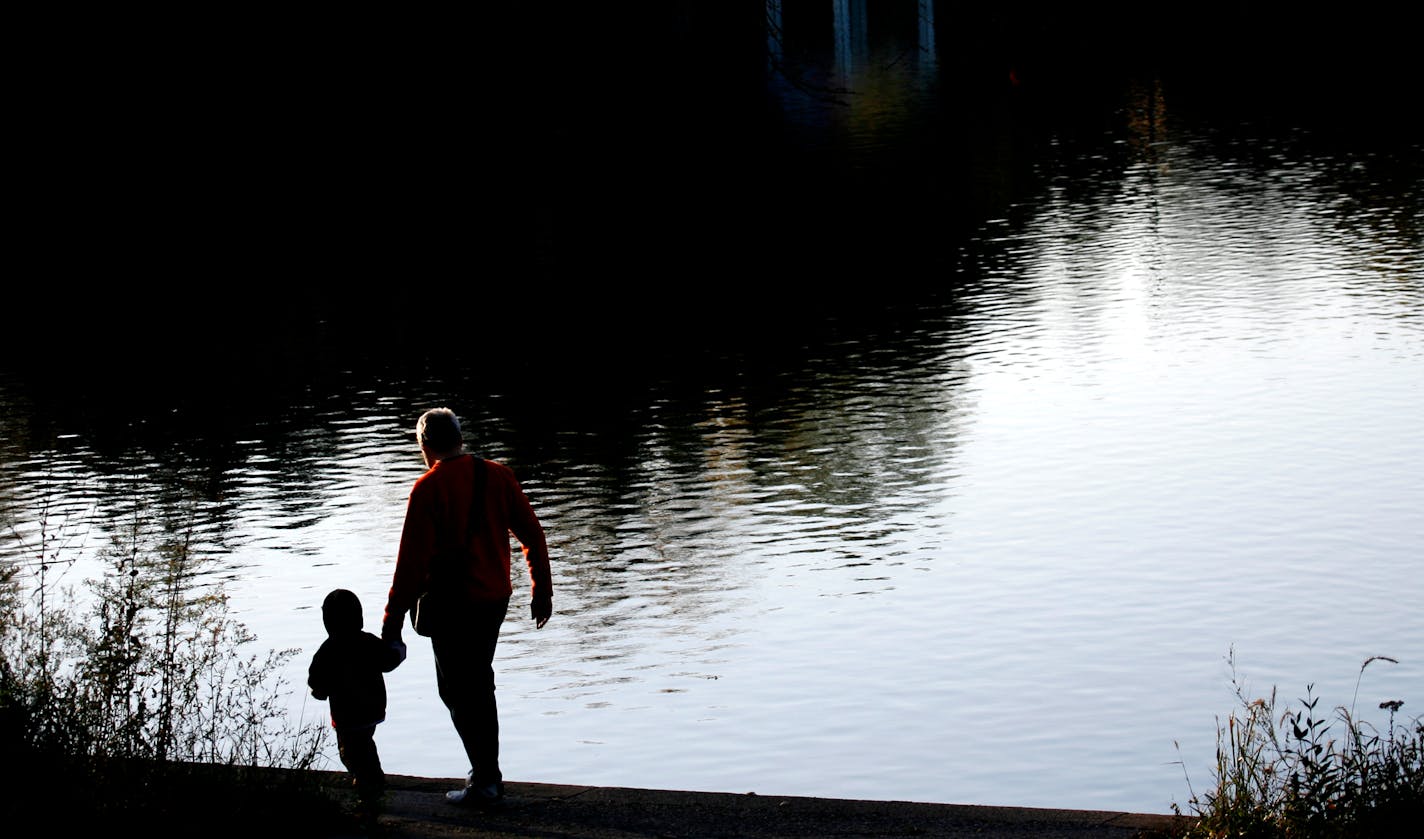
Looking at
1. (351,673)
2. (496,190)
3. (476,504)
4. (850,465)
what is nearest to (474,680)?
(351,673)

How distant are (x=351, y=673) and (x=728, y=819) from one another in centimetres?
170

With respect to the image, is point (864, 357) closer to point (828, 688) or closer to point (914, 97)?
point (828, 688)

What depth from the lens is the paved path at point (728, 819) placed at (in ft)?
26.3

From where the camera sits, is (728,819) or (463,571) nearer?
(728,819)

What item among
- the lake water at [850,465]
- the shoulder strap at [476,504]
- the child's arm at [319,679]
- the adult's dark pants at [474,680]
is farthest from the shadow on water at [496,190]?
the child's arm at [319,679]

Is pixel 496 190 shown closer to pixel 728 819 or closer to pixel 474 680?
pixel 474 680

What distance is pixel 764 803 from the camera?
28.3 ft

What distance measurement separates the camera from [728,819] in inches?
328

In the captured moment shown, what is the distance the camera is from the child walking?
8.63 metres

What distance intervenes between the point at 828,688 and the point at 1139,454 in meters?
7.71

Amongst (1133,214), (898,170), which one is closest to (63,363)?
(1133,214)

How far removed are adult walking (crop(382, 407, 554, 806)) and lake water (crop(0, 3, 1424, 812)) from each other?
1.66 metres

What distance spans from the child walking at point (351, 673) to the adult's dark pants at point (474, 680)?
231 millimetres

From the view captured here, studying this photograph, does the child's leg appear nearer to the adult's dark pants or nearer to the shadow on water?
the adult's dark pants
